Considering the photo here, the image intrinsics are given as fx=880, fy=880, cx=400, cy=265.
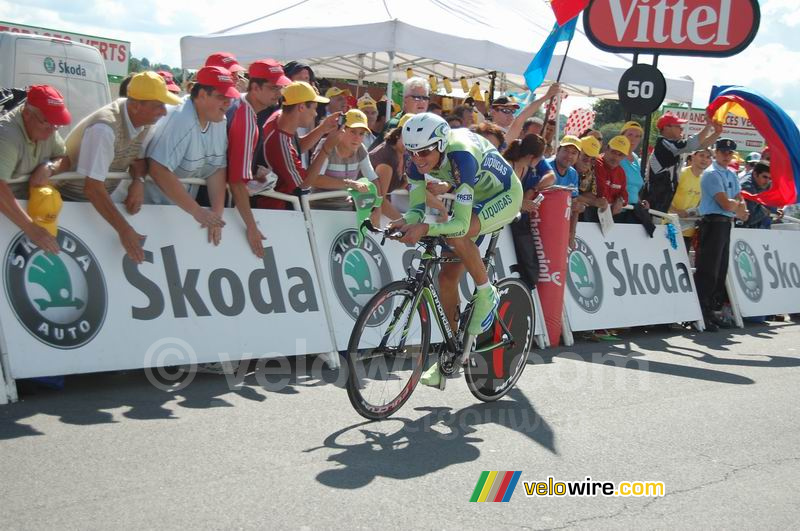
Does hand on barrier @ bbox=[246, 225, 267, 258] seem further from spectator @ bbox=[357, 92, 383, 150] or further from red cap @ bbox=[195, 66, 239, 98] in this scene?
spectator @ bbox=[357, 92, 383, 150]

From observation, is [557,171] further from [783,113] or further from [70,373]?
[70,373]

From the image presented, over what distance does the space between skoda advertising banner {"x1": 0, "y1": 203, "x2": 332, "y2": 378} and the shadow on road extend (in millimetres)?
1546

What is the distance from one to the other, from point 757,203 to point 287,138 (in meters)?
8.49

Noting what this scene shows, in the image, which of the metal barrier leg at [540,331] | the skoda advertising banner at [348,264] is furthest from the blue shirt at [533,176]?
the skoda advertising banner at [348,264]

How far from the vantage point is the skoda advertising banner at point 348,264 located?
7566 millimetres

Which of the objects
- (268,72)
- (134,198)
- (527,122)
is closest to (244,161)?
(134,198)

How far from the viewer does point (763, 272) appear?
12.7 m

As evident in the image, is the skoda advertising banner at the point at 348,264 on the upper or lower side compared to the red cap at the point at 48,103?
lower

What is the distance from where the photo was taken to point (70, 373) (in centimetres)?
599

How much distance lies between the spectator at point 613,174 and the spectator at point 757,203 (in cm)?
366

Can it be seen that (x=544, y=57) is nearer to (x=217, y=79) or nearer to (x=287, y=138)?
(x=287, y=138)

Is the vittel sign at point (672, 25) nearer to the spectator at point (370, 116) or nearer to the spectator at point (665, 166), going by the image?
the spectator at point (665, 166)

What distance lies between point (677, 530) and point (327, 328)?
3782 mm

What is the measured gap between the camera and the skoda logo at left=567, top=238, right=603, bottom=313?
387 inches
